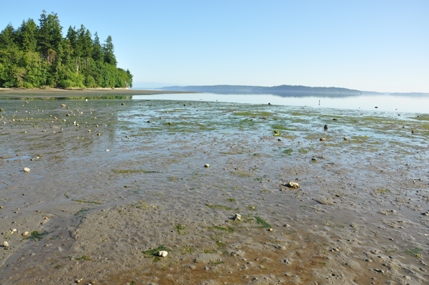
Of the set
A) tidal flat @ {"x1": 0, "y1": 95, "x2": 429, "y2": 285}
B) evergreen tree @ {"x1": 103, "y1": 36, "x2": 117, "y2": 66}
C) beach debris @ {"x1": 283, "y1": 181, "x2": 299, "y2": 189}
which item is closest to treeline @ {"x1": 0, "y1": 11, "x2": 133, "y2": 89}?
evergreen tree @ {"x1": 103, "y1": 36, "x2": 117, "y2": 66}

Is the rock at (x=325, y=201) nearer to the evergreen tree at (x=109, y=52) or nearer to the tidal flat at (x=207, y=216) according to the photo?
the tidal flat at (x=207, y=216)

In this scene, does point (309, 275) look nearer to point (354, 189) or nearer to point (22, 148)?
point (354, 189)

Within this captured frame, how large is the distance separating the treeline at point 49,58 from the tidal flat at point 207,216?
75.8m

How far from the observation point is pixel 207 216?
27.4ft

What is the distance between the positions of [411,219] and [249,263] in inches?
219

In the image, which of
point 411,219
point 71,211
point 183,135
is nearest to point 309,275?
point 411,219

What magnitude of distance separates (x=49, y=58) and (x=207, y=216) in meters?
108

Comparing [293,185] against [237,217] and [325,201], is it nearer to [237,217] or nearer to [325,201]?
[325,201]

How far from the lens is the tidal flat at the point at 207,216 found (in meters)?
5.79

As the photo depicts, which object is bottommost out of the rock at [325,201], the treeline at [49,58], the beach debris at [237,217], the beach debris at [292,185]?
the rock at [325,201]

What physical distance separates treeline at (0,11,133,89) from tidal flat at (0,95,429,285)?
75828 millimetres

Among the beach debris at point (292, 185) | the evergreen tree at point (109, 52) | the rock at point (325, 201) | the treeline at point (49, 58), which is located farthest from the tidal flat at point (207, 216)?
the evergreen tree at point (109, 52)

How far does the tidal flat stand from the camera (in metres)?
5.79

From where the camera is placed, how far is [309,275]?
5727mm
